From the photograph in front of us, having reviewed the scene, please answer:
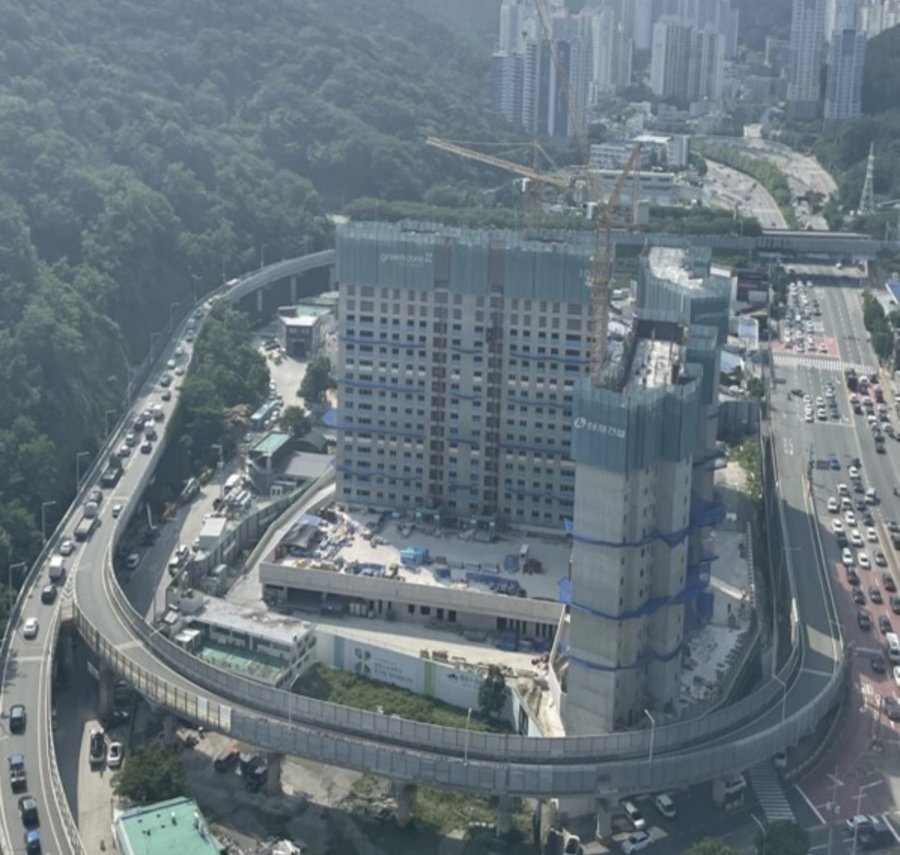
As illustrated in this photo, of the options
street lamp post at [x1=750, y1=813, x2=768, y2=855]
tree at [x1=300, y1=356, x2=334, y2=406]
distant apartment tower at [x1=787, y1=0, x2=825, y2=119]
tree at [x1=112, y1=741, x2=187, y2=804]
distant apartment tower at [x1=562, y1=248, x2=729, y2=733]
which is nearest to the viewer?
street lamp post at [x1=750, y1=813, x2=768, y2=855]

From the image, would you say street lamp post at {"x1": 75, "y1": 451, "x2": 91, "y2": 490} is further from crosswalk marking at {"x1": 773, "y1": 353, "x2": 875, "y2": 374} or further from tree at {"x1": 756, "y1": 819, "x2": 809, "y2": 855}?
crosswalk marking at {"x1": 773, "y1": 353, "x2": 875, "y2": 374}

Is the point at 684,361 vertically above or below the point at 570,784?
above

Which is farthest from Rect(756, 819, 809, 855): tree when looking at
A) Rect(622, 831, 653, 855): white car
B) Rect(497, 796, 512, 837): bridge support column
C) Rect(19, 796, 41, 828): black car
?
Rect(19, 796, 41, 828): black car

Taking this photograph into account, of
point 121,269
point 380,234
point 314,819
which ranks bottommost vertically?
point 314,819

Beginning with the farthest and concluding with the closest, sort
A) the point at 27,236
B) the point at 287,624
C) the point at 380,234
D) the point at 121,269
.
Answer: the point at 121,269 → the point at 27,236 → the point at 380,234 → the point at 287,624

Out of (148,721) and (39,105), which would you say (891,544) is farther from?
(39,105)

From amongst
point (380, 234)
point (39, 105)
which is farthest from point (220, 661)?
point (39, 105)

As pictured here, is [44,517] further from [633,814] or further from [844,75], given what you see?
[844,75]
